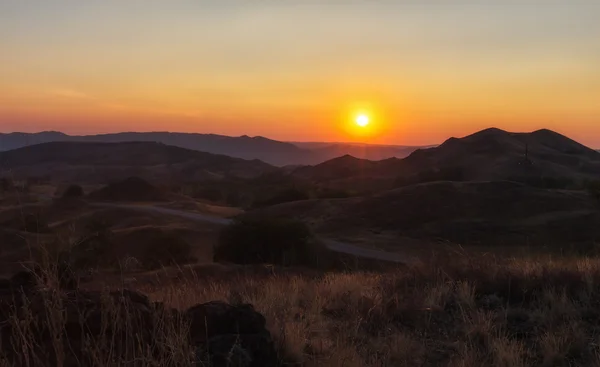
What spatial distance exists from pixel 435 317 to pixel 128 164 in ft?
587

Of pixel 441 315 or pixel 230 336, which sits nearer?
pixel 230 336

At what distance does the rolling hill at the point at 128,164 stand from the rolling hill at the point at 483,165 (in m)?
32.4

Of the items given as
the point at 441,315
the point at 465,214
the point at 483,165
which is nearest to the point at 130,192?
the point at 465,214

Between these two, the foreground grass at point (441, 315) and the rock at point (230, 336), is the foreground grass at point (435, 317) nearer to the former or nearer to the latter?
the foreground grass at point (441, 315)

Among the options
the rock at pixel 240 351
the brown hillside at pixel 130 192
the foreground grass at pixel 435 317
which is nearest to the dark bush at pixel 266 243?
the foreground grass at pixel 435 317

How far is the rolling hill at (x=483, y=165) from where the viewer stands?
89312 mm

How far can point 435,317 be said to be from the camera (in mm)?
6992

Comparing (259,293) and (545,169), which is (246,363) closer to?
(259,293)

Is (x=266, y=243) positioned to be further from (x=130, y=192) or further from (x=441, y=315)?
(x=130, y=192)

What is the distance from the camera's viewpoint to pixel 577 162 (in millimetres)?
111188

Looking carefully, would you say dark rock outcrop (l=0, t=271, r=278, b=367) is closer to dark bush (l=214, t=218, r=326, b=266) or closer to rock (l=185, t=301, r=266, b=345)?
rock (l=185, t=301, r=266, b=345)

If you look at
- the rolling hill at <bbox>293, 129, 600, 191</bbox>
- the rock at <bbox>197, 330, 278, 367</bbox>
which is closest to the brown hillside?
the rolling hill at <bbox>293, 129, 600, 191</bbox>

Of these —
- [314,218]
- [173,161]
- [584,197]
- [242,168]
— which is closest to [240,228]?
[314,218]

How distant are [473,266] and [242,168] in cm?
16025
